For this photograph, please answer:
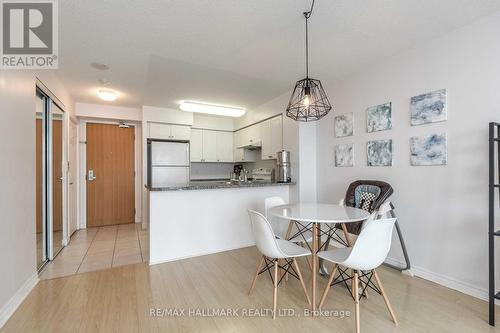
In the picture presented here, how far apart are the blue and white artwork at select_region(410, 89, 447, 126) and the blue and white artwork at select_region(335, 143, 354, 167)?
0.83 m

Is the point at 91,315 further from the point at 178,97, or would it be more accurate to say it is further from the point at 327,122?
the point at 327,122

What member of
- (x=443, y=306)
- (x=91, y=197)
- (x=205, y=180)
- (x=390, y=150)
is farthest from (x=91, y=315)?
(x=205, y=180)

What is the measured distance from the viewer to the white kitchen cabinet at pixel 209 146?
18.3 ft

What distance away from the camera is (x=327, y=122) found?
3656 millimetres

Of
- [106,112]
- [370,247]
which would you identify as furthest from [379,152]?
[106,112]

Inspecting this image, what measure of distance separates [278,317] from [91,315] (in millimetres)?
1468

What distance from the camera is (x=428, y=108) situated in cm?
245

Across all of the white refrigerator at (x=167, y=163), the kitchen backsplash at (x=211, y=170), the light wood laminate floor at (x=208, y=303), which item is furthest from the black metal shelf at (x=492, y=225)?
the kitchen backsplash at (x=211, y=170)

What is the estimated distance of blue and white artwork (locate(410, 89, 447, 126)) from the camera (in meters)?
2.34

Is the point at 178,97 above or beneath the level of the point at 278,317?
above

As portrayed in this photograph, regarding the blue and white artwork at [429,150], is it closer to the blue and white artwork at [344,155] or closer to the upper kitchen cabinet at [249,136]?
the blue and white artwork at [344,155]

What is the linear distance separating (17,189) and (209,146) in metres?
3.76

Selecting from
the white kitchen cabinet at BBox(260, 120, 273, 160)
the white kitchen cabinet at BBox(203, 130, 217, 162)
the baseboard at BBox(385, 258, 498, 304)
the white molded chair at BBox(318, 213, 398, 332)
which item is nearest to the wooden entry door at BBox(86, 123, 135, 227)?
the white kitchen cabinet at BBox(203, 130, 217, 162)

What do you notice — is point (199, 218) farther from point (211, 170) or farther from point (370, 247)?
point (211, 170)
